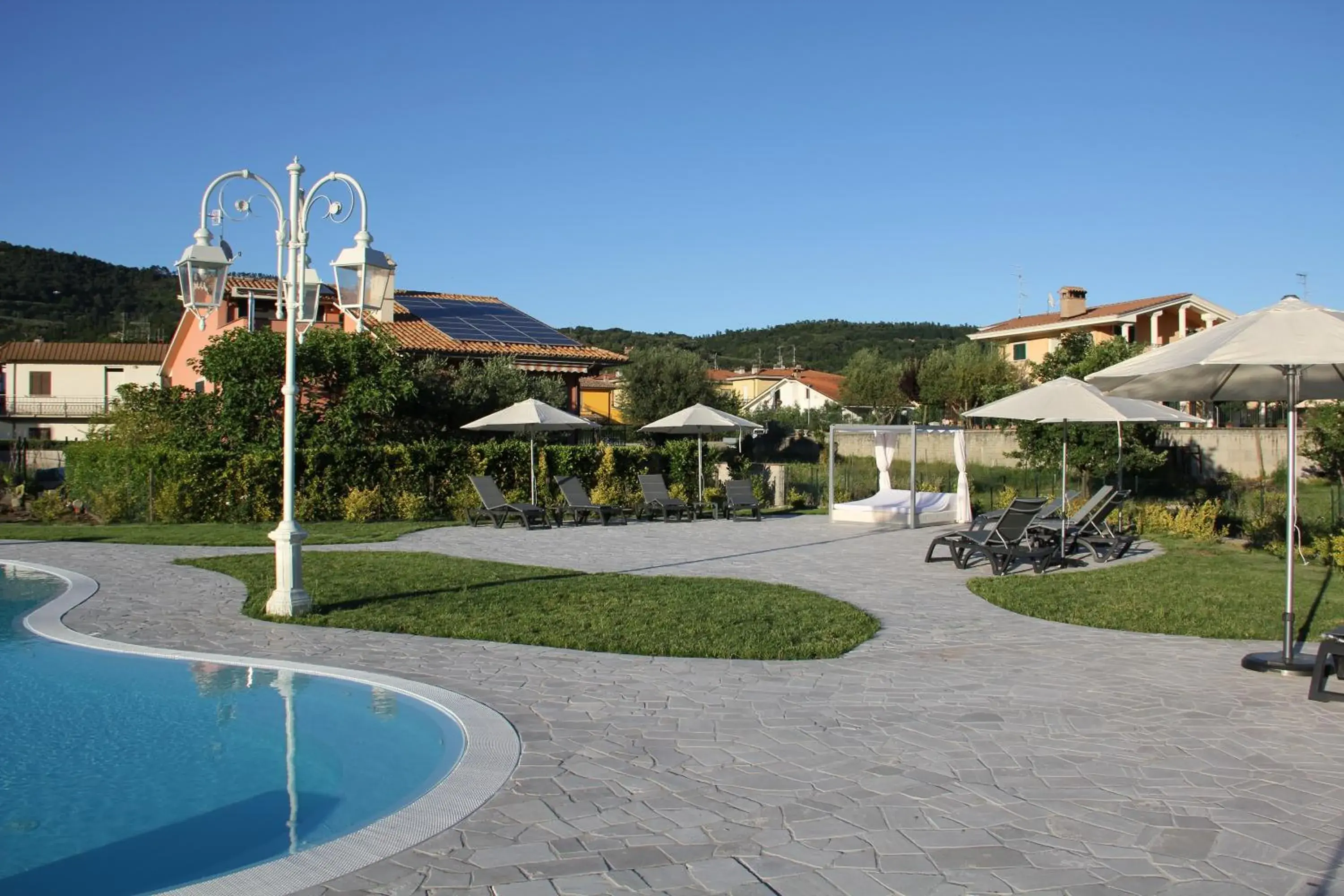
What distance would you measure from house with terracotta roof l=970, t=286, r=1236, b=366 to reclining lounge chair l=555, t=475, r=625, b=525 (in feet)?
89.7

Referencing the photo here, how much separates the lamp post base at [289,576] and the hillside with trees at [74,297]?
219 ft

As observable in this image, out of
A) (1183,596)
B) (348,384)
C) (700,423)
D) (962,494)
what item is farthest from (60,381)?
(1183,596)

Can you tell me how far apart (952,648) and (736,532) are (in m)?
10.4

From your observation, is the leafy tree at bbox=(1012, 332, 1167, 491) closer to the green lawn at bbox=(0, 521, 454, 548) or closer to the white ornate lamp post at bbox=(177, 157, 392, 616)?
the green lawn at bbox=(0, 521, 454, 548)

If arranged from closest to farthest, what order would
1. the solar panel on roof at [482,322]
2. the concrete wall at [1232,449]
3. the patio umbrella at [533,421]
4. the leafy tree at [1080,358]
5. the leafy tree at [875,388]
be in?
the patio umbrella at [533,421], the leafy tree at [1080,358], the concrete wall at [1232,449], the solar panel on roof at [482,322], the leafy tree at [875,388]

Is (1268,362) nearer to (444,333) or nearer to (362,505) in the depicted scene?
(362,505)

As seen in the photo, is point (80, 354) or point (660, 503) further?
point (80, 354)

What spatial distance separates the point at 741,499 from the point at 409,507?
674 centimetres

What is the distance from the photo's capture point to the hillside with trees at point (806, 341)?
79.2 metres

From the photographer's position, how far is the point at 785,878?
3.84 meters

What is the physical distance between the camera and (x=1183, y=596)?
35.0 feet

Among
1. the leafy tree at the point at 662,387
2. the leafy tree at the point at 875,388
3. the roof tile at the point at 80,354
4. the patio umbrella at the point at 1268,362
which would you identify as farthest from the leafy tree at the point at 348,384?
the roof tile at the point at 80,354

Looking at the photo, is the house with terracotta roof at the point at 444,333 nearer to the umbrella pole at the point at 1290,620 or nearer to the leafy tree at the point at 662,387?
the leafy tree at the point at 662,387

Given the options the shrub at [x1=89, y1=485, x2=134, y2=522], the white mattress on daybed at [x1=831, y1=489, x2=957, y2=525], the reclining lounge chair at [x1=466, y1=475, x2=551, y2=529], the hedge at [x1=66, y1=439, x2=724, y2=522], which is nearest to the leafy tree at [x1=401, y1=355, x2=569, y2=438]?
the hedge at [x1=66, y1=439, x2=724, y2=522]
